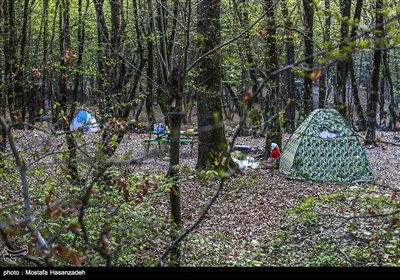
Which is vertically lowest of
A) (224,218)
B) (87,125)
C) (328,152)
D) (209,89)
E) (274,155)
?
(224,218)

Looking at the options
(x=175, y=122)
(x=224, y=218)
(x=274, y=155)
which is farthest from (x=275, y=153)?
(x=175, y=122)

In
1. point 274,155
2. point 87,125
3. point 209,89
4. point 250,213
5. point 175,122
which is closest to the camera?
point 87,125

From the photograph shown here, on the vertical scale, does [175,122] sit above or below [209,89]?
below

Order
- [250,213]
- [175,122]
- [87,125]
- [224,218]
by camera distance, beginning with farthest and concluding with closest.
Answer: [250,213] → [224,218] → [175,122] → [87,125]

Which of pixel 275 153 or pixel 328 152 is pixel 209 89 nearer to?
pixel 275 153

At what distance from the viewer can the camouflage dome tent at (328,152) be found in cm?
1031

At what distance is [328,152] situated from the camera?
34.3 ft

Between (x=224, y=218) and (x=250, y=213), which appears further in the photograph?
(x=250, y=213)

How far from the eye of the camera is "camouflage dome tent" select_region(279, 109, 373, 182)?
1031cm

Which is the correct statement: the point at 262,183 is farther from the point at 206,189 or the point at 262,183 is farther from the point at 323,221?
the point at 323,221

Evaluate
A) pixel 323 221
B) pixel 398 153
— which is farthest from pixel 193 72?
pixel 323 221

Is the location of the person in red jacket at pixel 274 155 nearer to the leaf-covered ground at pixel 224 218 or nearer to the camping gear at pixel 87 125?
the leaf-covered ground at pixel 224 218

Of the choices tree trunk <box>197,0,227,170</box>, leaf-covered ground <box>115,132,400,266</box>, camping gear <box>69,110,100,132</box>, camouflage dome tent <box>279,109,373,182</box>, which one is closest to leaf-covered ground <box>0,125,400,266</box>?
leaf-covered ground <box>115,132,400,266</box>

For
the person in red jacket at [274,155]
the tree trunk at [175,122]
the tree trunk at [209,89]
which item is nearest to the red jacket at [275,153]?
the person in red jacket at [274,155]
